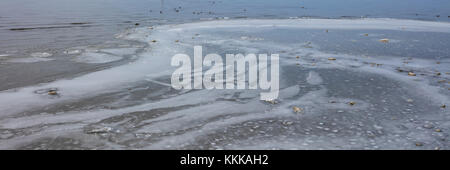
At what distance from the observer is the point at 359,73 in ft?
28.1

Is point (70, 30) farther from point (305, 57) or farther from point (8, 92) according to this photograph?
point (305, 57)

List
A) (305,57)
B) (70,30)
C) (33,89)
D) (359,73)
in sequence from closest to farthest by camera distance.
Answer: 1. (33,89)
2. (359,73)
3. (305,57)
4. (70,30)

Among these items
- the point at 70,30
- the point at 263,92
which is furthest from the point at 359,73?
the point at 70,30

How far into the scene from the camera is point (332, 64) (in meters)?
9.61

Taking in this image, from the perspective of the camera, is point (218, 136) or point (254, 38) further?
point (254, 38)

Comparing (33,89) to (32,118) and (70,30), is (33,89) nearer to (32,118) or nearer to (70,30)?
(32,118)

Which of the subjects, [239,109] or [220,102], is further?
[220,102]

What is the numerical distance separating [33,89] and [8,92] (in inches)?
17.3
